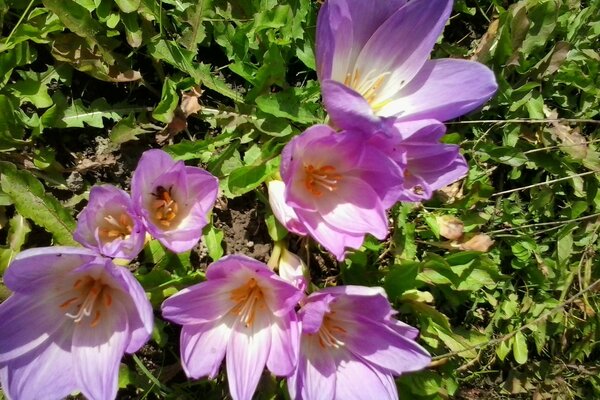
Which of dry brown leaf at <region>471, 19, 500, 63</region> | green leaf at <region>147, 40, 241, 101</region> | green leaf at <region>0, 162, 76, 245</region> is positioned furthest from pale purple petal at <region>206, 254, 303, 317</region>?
dry brown leaf at <region>471, 19, 500, 63</region>

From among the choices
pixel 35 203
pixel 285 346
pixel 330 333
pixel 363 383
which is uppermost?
pixel 35 203

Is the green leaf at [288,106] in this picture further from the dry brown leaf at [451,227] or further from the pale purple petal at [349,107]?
the dry brown leaf at [451,227]

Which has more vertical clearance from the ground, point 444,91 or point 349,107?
point 349,107

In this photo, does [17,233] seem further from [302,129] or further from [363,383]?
[363,383]

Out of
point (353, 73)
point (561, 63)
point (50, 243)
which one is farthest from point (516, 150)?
point (50, 243)

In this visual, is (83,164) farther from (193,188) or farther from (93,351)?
(93,351)

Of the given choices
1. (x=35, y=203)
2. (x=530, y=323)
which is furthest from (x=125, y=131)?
(x=530, y=323)

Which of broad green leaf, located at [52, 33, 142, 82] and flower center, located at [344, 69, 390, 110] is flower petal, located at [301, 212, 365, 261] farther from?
broad green leaf, located at [52, 33, 142, 82]

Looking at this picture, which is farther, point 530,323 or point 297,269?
point 530,323
